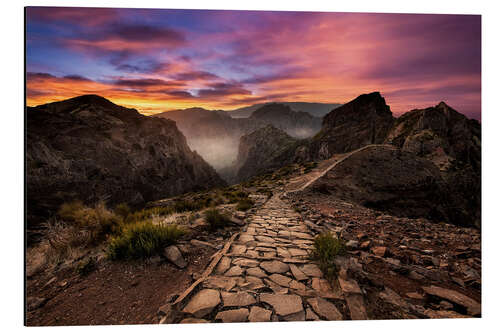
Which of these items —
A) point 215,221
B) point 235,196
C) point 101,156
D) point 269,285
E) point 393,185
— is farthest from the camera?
point 101,156

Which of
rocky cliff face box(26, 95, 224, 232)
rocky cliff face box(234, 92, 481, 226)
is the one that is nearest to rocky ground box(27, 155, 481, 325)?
rocky cliff face box(26, 95, 224, 232)

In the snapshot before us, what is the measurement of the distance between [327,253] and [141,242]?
3.27 meters

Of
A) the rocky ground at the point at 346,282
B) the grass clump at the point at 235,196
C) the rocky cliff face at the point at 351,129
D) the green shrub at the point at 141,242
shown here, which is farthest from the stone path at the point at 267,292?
the rocky cliff face at the point at 351,129

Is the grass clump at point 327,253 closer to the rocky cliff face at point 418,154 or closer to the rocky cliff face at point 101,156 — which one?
the rocky cliff face at point 418,154

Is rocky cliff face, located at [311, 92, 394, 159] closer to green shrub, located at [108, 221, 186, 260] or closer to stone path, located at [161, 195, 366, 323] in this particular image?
stone path, located at [161, 195, 366, 323]

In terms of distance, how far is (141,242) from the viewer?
143 inches

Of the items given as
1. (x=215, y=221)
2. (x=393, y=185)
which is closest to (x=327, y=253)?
(x=215, y=221)

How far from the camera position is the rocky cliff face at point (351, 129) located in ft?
205

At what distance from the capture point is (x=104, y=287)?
2.98 m

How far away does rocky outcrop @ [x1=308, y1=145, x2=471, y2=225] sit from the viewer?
33.7ft

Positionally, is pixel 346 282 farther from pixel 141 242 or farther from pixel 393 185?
pixel 393 185

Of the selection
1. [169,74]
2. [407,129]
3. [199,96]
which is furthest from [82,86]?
[407,129]

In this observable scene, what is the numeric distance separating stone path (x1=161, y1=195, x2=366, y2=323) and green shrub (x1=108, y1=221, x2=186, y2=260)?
1.16 m

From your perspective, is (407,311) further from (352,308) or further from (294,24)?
(294,24)
